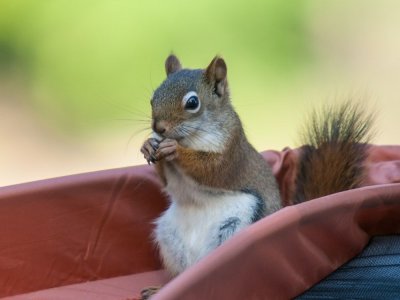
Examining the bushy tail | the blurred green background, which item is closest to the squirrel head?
the bushy tail

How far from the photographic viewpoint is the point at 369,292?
4.71ft

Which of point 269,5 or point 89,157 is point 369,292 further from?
point 269,5

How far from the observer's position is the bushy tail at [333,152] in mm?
1824

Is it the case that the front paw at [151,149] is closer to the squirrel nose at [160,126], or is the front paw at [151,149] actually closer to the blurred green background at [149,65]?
the squirrel nose at [160,126]

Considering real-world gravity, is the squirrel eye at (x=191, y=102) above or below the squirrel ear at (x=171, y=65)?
below

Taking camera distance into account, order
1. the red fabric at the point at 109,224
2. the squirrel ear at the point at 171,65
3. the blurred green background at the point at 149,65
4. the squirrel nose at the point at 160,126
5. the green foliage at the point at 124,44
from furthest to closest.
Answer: the green foliage at the point at 124,44 < the blurred green background at the point at 149,65 < the squirrel ear at the point at 171,65 < the squirrel nose at the point at 160,126 < the red fabric at the point at 109,224

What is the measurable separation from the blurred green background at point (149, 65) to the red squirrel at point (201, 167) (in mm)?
1127

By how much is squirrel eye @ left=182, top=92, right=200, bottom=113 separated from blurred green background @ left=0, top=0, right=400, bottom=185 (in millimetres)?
1191

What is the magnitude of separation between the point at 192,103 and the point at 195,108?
0.01 m

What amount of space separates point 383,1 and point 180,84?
216 cm

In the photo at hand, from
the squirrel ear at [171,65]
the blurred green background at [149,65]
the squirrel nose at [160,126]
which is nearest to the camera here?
the squirrel nose at [160,126]

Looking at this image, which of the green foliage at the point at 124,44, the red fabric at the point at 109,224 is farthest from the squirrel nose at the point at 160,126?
the green foliage at the point at 124,44

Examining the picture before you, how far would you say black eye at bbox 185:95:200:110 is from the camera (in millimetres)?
1611

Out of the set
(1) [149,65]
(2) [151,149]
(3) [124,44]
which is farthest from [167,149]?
(3) [124,44]
